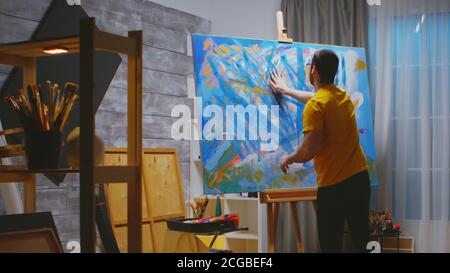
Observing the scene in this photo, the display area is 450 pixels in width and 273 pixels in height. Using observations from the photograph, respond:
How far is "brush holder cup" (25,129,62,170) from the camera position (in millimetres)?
2082

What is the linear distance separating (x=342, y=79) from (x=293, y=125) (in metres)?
0.60

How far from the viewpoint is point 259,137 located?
3.97 m

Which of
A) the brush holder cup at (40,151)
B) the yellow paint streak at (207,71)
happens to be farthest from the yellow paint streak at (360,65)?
the brush holder cup at (40,151)

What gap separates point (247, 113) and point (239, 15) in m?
1.81

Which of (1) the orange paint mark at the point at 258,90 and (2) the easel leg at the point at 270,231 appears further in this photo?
(1) the orange paint mark at the point at 258,90

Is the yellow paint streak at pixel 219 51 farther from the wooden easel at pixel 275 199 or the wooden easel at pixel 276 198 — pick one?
the wooden easel at pixel 275 199

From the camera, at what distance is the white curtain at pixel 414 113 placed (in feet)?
15.8

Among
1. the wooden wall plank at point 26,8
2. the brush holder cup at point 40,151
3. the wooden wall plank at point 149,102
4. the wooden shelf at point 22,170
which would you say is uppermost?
the wooden wall plank at point 26,8

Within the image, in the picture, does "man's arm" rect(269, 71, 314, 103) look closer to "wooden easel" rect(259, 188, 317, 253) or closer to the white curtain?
"wooden easel" rect(259, 188, 317, 253)

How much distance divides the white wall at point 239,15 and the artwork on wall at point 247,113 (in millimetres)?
1175

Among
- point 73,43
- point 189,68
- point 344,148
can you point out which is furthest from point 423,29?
point 73,43

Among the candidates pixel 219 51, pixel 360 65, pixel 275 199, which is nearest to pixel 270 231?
pixel 275 199

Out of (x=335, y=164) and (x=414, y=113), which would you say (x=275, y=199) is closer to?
(x=335, y=164)
